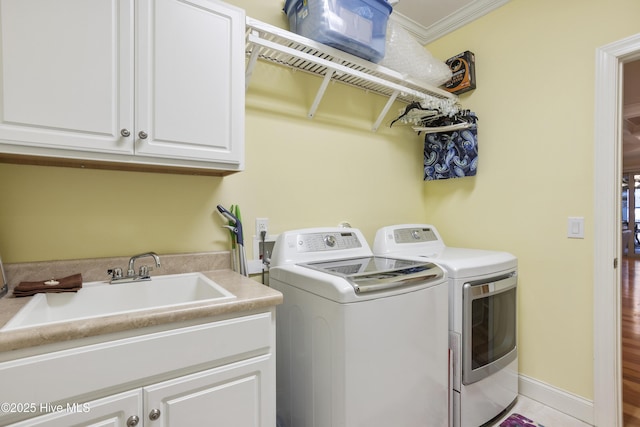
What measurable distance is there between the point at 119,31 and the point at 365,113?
5.07 ft

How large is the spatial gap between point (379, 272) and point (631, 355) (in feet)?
8.97

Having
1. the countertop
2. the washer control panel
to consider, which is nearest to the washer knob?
the washer control panel

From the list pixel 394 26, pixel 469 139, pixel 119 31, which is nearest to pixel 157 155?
pixel 119 31

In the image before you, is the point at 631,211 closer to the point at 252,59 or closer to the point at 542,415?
the point at 542,415

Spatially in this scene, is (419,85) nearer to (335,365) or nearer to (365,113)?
(365,113)

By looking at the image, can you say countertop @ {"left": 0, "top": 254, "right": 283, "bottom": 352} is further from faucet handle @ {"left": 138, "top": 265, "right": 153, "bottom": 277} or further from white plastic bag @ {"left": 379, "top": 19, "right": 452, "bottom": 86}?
white plastic bag @ {"left": 379, "top": 19, "right": 452, "bottom": 86}

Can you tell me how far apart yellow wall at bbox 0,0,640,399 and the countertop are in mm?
449

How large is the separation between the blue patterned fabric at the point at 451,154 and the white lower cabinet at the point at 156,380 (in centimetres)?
178

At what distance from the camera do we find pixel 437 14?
2295 mm

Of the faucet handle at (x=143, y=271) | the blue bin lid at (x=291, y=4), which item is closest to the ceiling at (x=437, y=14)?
the blue bin lid at (x=291, y=4)

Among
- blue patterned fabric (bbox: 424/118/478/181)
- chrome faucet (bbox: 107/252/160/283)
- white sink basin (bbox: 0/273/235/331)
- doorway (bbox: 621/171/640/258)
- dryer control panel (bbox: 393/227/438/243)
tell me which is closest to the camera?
white sink basin (bbox: 0/273/235/331)

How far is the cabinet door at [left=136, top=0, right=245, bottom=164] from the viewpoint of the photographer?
45.6 inches

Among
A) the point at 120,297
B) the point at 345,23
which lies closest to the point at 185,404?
the point at 120,297

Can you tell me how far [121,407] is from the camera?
0.87 metres
